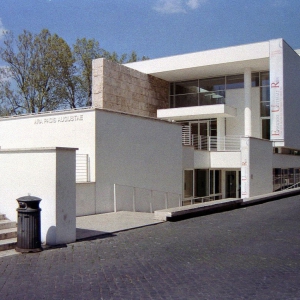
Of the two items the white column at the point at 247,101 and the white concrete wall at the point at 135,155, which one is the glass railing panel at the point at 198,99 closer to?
the white column at the point at 247,101

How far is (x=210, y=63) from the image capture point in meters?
30.5

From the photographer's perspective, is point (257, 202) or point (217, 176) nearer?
point (257, 202)

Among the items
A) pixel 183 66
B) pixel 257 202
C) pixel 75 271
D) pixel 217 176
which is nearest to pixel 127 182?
pixel 257 202

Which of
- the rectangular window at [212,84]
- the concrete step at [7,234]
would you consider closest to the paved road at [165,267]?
the concrete step at [7,234]

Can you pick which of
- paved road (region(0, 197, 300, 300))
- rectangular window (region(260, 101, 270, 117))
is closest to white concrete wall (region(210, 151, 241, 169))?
rectangular window (region(260, 101, 270, 117))

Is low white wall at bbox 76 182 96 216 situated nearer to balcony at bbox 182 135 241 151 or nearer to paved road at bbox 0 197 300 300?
paved road at bbox 0 197 300 300

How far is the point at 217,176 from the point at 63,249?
2223 centimetres

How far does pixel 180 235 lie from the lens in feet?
35.3

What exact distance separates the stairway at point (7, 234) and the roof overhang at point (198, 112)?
21.8 m

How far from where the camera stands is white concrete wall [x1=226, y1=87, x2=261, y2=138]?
32031 millimetres

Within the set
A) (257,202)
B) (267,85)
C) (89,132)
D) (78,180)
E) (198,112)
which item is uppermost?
(267,85)

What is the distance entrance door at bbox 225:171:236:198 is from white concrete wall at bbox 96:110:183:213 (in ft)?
33.4

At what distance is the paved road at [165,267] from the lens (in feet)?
20.0

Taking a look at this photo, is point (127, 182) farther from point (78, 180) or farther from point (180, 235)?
point (180, 235)
